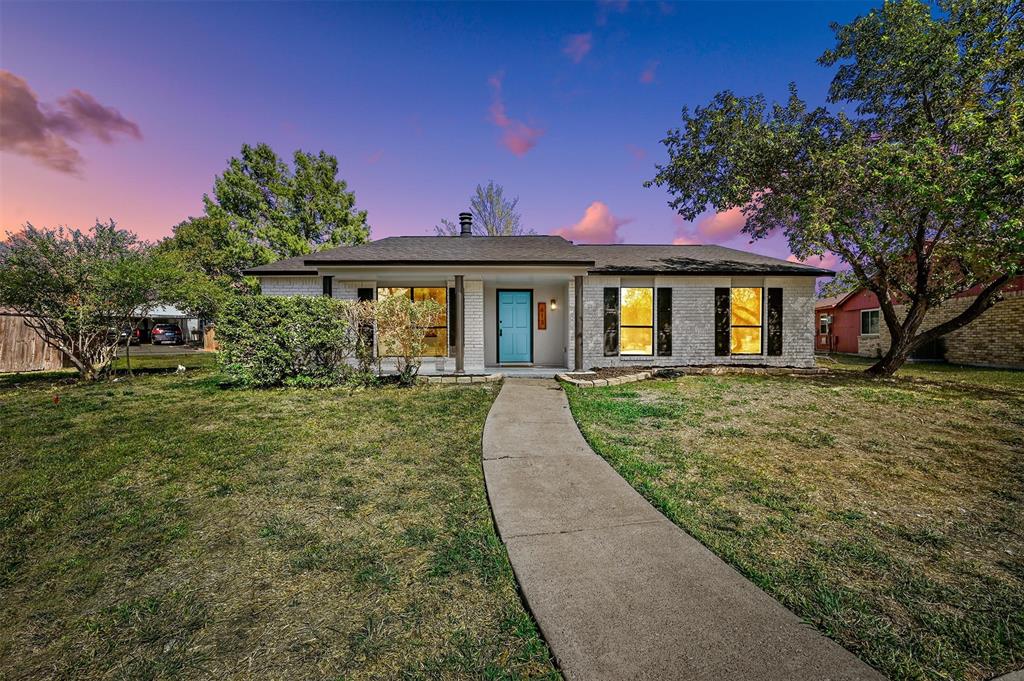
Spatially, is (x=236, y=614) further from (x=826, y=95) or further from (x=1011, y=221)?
(x=826, y=95)

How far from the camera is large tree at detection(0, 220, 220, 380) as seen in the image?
889 centimetres

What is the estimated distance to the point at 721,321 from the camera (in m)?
11.7

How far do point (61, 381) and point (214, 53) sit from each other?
9327mm

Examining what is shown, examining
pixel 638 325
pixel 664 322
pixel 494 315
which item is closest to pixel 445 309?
pixel 494 315

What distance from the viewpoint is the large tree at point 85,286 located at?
8891mm

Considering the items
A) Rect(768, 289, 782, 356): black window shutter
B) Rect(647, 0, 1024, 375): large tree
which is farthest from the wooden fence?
Rect(768, 289, 782, 356): black window shutter

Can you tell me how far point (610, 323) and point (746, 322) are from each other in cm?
430

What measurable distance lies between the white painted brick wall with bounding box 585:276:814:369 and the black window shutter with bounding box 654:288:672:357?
13 cm

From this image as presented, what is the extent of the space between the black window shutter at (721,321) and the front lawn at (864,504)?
4.42 metres

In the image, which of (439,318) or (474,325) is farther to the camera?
(439,318)

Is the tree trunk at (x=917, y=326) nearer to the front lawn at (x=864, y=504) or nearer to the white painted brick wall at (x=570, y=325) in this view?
the front lawn at (x=864, y=504)

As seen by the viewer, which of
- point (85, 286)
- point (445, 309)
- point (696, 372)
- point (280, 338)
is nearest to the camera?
point (280, 338)

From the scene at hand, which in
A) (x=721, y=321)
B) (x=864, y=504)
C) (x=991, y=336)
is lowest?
(x=864, y=504)

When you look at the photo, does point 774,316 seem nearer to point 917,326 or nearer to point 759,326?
point 759,326
